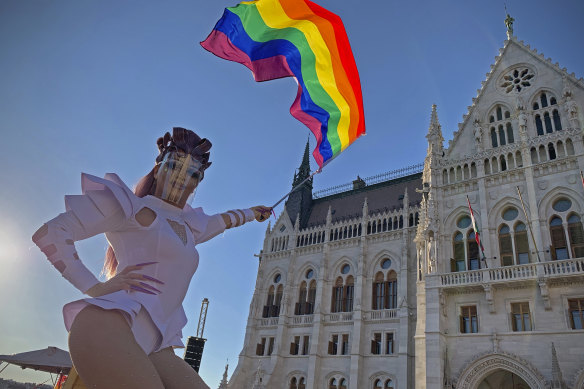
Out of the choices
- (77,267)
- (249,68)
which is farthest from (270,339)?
(77,267)

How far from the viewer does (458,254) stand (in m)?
23.0

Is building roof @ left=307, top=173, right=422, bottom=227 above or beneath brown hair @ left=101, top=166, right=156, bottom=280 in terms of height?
above

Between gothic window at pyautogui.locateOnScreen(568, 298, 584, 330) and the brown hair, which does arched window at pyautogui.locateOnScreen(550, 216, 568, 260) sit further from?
the brown hair

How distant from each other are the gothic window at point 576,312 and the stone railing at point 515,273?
1336mm

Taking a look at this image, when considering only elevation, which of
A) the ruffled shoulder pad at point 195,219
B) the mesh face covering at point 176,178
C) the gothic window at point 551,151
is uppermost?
the gothic window at point 551,151

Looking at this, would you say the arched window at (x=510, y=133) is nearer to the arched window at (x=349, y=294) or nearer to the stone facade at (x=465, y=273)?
the stone facade at (x=465, y=273)

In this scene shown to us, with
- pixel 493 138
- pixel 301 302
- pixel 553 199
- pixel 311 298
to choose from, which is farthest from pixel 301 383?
pixel 493 138

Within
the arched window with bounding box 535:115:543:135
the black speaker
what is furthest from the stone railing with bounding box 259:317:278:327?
the arched window with bounding box 535:115:543:135

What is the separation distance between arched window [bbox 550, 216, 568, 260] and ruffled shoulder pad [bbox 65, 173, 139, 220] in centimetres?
2185

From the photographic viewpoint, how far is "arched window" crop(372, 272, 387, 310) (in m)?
31.1

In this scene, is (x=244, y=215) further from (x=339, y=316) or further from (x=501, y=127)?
(x=339, y=316)

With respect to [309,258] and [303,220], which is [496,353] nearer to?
[309,258]

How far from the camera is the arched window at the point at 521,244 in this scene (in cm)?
2095

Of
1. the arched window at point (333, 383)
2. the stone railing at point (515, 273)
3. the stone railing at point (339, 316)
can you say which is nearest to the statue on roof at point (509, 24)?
the stone railing at point (515, 273)
